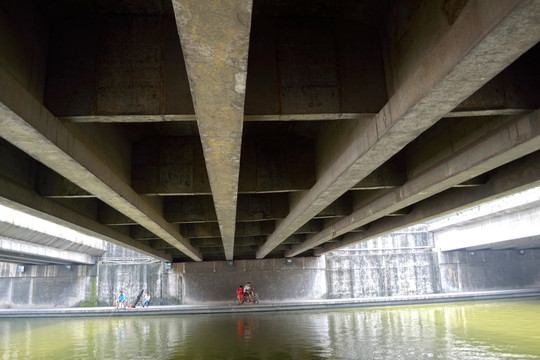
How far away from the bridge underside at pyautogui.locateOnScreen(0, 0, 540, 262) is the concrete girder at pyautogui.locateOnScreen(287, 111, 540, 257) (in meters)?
0.03

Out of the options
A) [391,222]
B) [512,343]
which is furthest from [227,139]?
[391,222]

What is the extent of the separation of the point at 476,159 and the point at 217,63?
5192mm

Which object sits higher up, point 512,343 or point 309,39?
point 309,39

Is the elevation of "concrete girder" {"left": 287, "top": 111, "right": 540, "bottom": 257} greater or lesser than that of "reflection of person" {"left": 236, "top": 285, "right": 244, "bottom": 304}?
greater

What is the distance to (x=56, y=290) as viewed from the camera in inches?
1253

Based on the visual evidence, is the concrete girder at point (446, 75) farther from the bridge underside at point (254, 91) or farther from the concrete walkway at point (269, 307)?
the concrete walkway at point (269, 307)

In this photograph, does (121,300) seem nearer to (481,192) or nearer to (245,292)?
(245,292)

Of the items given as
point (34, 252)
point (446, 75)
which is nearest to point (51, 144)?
point (446, 75)

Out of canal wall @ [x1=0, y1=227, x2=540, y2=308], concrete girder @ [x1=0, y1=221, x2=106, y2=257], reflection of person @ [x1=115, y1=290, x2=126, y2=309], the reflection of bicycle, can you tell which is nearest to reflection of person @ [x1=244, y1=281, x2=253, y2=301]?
the reflection of bicycle

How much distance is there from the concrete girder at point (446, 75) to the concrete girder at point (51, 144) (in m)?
4.17

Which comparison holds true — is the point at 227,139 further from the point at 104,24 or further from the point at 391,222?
the point at 391,222

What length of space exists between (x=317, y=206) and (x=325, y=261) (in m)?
22.8

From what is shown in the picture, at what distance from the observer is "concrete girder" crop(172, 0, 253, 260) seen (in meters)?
2.95

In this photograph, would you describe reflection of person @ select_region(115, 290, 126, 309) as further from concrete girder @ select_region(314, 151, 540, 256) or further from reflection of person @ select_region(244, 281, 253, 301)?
concrete girder @ select_region(314, 151, 540, 256)
